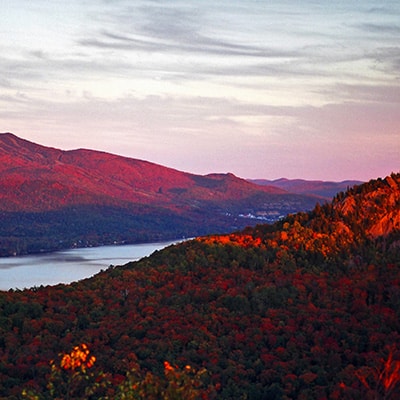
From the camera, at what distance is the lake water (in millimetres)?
124625

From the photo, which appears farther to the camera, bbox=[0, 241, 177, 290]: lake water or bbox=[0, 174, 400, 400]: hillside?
bbox=[0, 241, 177, 290]: lake water

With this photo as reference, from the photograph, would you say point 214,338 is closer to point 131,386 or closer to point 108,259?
point 131,386

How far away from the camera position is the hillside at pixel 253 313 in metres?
44.1

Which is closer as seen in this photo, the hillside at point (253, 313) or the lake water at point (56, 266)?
the hillside at point (253, 313)

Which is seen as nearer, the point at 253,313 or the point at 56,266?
the point at 253,313

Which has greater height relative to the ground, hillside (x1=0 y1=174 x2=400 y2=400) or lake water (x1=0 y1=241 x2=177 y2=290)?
hillside (x1=0 y1=174 x2=400 y2=400)

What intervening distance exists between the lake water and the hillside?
44.3m

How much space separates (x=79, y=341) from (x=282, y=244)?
100 feet

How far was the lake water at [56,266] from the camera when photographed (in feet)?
409

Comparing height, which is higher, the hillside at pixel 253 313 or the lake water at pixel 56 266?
the hillside at pixel 253 313

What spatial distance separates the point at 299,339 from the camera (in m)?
50.5

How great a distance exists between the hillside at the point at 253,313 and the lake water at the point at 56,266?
44.3 m

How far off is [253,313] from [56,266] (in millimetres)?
100528

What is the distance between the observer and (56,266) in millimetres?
152625
